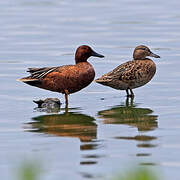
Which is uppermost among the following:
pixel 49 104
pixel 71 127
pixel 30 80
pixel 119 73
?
pixel 119 73

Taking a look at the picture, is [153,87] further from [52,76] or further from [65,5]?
[65,5]

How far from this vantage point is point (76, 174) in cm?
652

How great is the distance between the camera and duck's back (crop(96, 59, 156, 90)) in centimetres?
1141

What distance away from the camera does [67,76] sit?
10727 millimetres

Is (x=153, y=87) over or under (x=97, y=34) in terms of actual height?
under

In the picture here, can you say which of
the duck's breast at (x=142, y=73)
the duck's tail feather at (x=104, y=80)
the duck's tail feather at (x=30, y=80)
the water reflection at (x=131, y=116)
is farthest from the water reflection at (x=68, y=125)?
the duck's breast at (x=142, y=73)

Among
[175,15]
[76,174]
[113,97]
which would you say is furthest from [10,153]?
[175,15]

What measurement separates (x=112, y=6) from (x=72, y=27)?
12.1 ft

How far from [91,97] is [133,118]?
188cm

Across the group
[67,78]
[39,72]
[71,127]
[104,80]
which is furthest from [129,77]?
[71,127]

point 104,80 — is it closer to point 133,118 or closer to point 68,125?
point 133,118

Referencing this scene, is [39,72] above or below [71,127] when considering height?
above

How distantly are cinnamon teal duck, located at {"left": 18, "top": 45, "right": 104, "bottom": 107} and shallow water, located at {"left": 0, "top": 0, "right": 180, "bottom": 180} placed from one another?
306mm

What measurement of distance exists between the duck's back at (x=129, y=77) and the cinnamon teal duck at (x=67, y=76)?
609 millimetres
